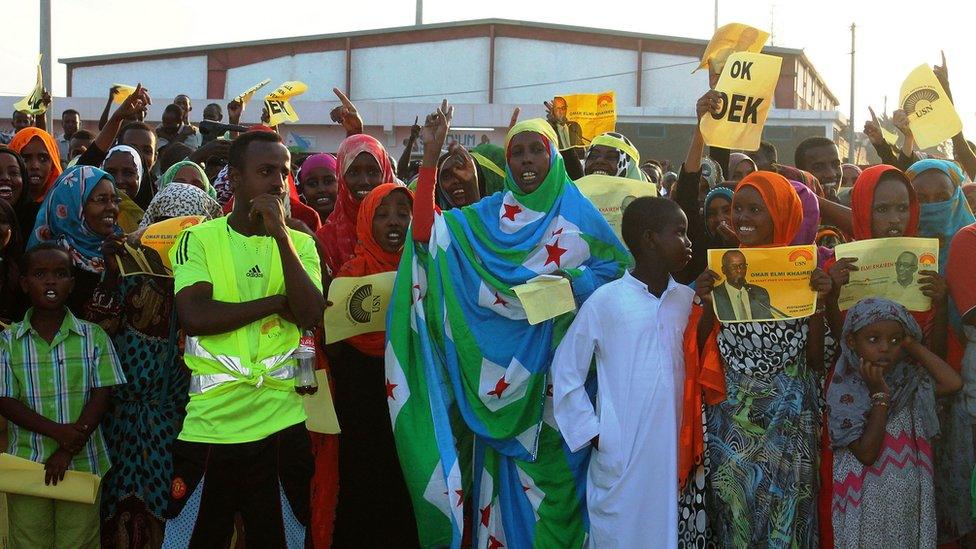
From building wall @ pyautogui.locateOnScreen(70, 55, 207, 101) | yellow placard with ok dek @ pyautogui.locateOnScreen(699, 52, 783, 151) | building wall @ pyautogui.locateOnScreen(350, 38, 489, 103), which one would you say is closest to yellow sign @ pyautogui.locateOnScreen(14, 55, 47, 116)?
yellow placard with ok dek @ pyautogui.locateOnScreen(699, 52, 783, 151)

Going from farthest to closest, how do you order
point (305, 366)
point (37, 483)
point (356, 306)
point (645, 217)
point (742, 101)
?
point (742, 101) → point (356, 306) → point (37, 483) → point (645, 217) → point (305, 366)

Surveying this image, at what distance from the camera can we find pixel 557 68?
36906mm

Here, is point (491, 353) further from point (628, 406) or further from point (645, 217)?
point (645, 217)

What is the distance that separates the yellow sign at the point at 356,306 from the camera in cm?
498

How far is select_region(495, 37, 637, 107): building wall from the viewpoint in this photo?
36.7m

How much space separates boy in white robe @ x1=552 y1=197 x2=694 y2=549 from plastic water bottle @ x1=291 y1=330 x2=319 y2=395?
114 centimetres

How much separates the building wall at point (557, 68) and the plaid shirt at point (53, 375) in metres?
32.4

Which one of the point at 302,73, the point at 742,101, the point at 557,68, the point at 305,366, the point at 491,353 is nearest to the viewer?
the point at 305,366

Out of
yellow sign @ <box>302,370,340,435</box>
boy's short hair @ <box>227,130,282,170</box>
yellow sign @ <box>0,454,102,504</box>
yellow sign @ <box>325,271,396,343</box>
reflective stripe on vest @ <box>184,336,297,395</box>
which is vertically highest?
boy's short hair @ <box>227,130,282,170</box>

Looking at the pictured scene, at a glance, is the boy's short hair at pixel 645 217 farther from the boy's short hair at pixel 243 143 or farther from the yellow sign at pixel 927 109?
the yellow sign at pixel 927 109

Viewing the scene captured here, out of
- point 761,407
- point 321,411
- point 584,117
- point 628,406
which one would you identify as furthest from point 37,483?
point 584,117

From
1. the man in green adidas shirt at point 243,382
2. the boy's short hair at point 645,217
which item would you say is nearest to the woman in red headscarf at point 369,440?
the man in green adidas shirt at point 243,382

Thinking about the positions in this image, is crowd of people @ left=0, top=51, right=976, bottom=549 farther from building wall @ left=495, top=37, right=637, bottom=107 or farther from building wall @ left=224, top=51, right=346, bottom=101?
building wall @ left=224, top=51, right=346, bottom=101

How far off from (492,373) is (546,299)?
1.62 feet
